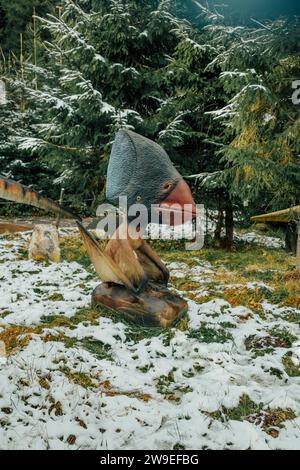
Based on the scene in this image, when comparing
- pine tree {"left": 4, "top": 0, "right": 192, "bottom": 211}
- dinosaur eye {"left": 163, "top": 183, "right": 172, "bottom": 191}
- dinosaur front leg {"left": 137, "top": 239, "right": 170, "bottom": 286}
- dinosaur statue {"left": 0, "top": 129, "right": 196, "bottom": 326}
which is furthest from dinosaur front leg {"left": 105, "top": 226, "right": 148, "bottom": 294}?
pine tree {"left": 4, "top": 0, "right": 192, "bottom": 211}

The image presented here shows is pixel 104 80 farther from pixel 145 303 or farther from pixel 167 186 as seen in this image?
pixel 145 303

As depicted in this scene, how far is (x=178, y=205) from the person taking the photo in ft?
13.8

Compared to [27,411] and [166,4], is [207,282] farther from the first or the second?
[166,4]

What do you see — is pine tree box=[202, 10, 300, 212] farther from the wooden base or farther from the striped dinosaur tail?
the striped dinosaur tail

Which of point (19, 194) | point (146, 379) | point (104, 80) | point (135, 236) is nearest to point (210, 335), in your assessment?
point (146, 379)

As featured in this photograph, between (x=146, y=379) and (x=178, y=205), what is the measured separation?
6.59 feet

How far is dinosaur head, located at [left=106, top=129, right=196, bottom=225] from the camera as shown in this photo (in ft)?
13.2

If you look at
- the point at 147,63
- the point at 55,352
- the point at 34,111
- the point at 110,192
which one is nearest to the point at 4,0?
the point at 34,111

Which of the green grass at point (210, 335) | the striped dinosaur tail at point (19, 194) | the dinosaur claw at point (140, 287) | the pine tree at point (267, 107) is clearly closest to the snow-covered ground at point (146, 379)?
the green grass at point (210, 335)

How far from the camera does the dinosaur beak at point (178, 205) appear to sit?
418 centimetres

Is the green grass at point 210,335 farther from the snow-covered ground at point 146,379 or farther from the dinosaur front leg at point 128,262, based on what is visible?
the dinosaur front leg at point 128,262

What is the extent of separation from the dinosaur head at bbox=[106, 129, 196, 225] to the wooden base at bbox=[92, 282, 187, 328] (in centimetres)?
89

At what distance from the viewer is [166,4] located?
8.25m

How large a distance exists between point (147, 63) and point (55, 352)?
319 inches
